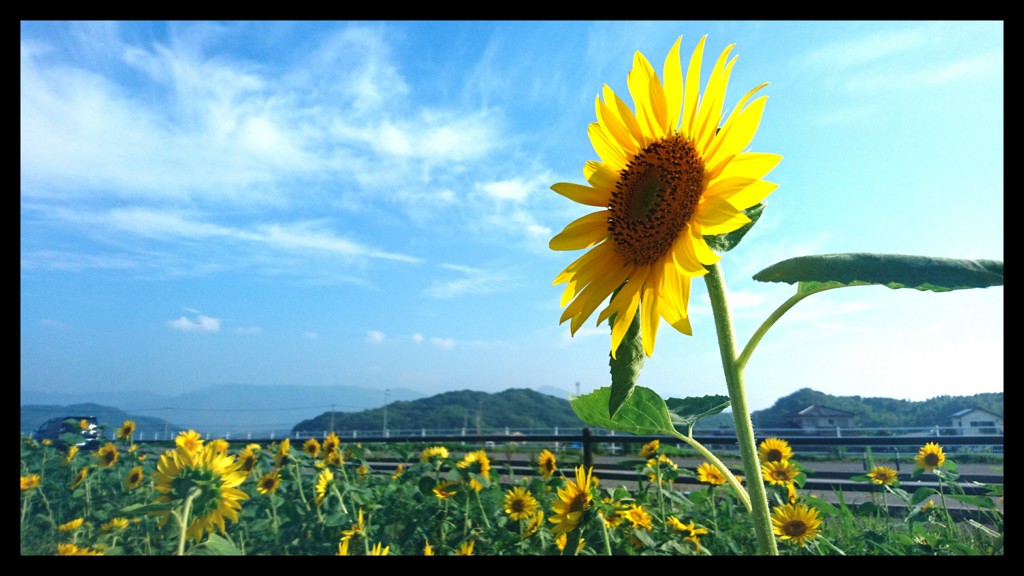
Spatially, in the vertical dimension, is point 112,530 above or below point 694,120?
below

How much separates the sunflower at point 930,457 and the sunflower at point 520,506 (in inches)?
54.8

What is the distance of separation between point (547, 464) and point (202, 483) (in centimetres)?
184

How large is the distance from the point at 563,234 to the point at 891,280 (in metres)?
0.35

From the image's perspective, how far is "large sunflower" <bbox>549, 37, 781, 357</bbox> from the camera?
0.57 m

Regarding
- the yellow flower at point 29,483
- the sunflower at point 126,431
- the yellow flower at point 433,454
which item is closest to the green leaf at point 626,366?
the yellow flower at point 433,454

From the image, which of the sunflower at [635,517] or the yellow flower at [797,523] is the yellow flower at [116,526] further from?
the yellow flower at [797,523]

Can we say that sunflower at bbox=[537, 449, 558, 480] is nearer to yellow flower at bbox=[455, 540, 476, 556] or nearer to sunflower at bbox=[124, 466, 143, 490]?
yellow flower at bbox=[455, 540, 476, 556]

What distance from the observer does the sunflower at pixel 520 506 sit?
2.17 metres

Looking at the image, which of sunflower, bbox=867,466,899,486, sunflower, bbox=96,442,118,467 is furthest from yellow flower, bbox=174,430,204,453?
sunflower, bbox=96,442,118,467

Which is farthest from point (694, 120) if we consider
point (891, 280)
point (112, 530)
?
point (112, 530)
